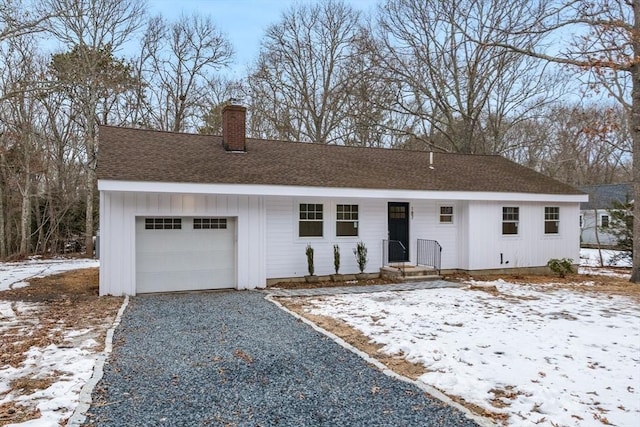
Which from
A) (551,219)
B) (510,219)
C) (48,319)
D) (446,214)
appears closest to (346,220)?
(446,214)

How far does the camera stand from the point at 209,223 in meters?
11.3

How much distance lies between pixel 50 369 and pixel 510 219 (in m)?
13.5

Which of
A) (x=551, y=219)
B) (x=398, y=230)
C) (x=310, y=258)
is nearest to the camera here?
(x=310, y=258)

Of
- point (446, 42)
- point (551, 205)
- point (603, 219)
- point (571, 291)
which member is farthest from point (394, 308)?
point (603, 219)

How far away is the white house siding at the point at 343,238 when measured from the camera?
12047 mm

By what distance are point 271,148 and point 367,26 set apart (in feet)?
47.3

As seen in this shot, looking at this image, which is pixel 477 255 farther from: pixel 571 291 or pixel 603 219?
pixel 603 219

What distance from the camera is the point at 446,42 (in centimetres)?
2361

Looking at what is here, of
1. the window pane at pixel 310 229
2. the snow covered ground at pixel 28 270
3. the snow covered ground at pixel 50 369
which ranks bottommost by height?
the snow covered ground at pixel 28 270

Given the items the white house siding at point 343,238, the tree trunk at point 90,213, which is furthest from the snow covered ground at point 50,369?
the tree trunk at point 90,213

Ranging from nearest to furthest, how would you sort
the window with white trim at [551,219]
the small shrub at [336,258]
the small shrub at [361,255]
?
the small shrub at [336,258], the small shrub at [361,255], the window with white trim at [551,219]

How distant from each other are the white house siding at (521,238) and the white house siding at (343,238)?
1.92 feet

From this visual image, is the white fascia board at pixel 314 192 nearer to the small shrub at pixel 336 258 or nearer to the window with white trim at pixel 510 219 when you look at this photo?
the window with white trim at pixel 510 219

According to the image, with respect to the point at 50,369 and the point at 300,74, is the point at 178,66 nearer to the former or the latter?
the point at 300,74
